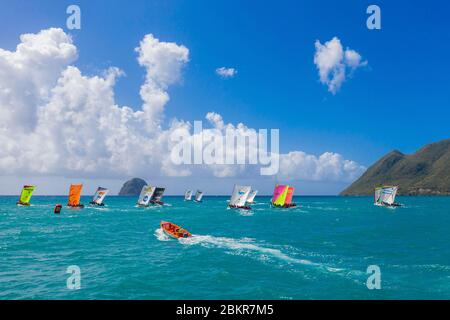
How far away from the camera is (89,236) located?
203ft

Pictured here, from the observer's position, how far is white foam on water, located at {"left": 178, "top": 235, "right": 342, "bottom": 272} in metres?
40.0

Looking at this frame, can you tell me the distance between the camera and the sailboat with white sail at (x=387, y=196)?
6432 inches

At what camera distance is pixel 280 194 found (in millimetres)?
157500

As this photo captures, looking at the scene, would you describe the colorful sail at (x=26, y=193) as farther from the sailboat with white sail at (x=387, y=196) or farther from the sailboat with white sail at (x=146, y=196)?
the sailboat with white sail at (x=387, y=196)

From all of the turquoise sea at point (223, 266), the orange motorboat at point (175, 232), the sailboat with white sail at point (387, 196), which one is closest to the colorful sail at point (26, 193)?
the turquoise sea at point (223, 266)

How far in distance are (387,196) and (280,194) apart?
59.5 metres

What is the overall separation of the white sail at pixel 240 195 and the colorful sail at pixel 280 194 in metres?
19.3

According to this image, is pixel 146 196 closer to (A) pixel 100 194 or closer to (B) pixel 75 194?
(A) pixel 100 194

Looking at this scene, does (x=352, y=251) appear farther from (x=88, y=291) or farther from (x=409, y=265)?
(x=88, y=291)

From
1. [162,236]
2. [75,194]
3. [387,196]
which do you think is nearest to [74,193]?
[75,194]

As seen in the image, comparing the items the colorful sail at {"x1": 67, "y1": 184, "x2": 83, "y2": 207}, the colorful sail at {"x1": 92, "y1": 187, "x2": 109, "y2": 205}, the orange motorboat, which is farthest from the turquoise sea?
the colorful sail at {"x1": 92, "y1": 187, "x2": 109, "y2": 205}

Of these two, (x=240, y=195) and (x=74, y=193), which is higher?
(x=74, y=193)
